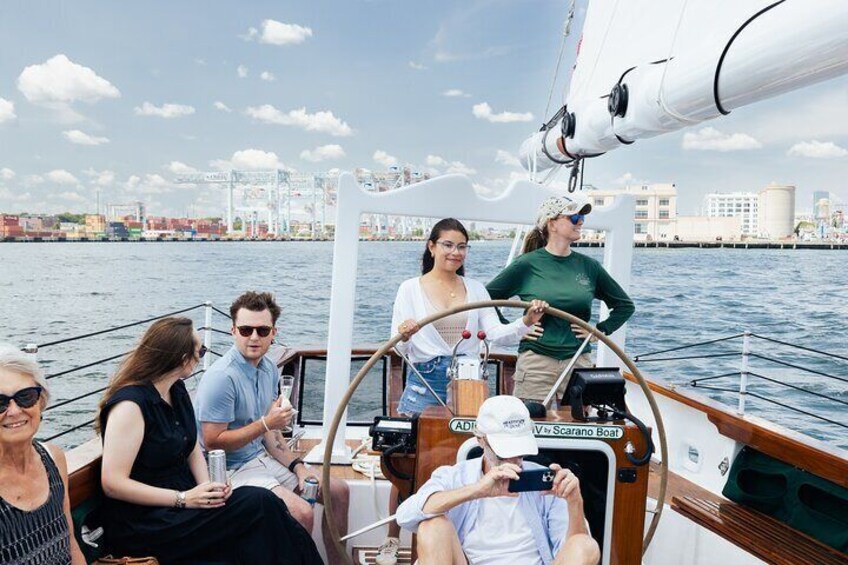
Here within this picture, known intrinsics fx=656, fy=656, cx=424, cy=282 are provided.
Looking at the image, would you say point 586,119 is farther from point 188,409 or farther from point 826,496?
point 188,409

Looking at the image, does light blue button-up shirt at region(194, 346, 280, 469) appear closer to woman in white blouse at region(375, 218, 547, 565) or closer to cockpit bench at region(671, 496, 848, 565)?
woman in white blouse at region(375, 218, 547, 565)

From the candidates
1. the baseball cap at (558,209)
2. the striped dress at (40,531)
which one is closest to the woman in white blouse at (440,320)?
the baseball cap at (558,209)

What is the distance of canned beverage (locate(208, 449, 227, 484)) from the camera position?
209 centimetres

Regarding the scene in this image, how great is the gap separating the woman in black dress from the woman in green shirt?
4.01ft

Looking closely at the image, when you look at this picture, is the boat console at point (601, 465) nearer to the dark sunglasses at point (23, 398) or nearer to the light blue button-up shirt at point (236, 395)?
the light blue button-up shirt at point (236, 395)

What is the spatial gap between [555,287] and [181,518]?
172 cm

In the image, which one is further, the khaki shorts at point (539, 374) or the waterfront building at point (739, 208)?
the waterfront building at point (739, 208)

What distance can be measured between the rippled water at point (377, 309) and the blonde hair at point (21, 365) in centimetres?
344

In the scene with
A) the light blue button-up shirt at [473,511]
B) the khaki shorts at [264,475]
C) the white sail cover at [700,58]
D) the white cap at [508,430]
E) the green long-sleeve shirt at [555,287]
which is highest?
the white sail cover at [700,58]

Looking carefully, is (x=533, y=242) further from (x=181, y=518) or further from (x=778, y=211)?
(x=778, y=211)

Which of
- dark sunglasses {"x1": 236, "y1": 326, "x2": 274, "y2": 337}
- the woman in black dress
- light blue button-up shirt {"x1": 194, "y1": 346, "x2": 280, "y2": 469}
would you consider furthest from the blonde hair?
dark sunglasses {"x1": 236, "y1": 326, "x2": 274, "y2": 337}

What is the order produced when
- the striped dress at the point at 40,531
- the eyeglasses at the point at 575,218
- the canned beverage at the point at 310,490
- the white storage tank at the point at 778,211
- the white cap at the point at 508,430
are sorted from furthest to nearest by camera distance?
the white storage tank at the point at 778,211, the eyeglasses at the point at 575,218, the canned beverage at the point at 310,490, the white cap at the point at 508,430, the striped dress at the point at 40,531

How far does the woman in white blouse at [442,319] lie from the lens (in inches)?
111

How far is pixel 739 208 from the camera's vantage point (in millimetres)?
84438
